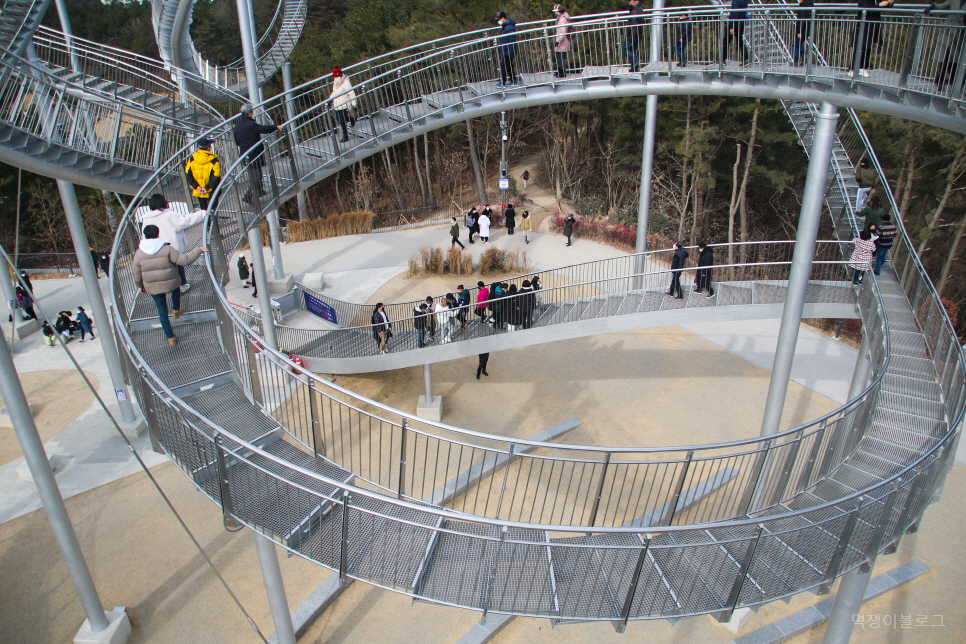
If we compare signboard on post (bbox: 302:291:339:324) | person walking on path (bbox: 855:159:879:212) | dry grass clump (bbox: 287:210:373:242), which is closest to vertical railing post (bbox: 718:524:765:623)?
person walking on path (bbox: 855:159:879:212)

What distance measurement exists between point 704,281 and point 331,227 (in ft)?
58.7

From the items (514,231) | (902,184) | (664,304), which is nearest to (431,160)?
(514,231)

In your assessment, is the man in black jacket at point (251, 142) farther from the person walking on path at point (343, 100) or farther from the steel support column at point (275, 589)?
the steel support column at point (275, 589)

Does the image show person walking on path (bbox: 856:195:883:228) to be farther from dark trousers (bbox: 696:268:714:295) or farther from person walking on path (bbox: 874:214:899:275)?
dark trousers (bbox: 696:268:714:295)

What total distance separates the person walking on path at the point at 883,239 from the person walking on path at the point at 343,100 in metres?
9.40

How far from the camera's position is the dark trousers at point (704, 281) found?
12.9 m

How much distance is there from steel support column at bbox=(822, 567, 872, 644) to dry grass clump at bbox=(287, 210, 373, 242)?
2267 cm

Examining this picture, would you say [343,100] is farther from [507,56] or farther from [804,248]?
[804,248]

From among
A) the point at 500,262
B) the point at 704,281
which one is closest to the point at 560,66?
the point at 704,281

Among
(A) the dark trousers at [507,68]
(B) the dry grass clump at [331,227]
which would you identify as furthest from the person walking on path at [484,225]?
(A) the dark trousers at [507,68]

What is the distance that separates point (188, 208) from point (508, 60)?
642cm

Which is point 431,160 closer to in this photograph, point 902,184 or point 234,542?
point 902,184

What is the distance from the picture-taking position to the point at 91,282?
12.5 metres

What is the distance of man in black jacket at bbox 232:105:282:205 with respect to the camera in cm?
1041
